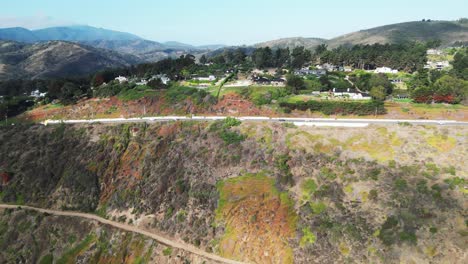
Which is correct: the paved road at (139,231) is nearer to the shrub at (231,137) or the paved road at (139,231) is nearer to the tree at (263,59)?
the shrub at (231,137)

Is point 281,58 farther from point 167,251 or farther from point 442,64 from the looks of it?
point 167,251

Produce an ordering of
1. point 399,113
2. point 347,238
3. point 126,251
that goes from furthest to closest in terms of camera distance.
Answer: point 399,113 → point 126,251 → point 347,238

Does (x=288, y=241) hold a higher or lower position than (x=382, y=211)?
lower

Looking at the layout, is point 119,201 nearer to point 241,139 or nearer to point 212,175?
point 212,175

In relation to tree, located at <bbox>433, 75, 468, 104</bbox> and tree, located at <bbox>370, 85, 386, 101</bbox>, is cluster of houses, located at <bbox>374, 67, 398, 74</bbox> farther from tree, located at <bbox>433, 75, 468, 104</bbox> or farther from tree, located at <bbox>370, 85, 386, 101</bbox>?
tree, located at <bbox>370, 85, 386, 101</bbox>

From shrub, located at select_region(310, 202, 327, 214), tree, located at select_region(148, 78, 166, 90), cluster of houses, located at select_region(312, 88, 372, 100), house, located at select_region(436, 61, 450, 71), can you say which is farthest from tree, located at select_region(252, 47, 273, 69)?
shrub, located at select_region(310, 202, 327, 214)

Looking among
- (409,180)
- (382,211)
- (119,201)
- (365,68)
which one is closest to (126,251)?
(119,201)

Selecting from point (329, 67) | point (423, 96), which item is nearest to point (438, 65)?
point (329, 67)
